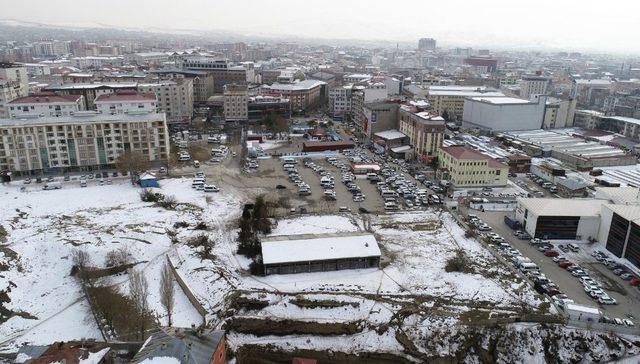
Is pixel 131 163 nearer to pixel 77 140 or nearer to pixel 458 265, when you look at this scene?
pixel 77 140

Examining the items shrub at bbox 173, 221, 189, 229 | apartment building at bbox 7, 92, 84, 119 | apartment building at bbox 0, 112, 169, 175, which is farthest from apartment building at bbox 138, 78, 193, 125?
shrub at bbox 173, 221, 189, 229

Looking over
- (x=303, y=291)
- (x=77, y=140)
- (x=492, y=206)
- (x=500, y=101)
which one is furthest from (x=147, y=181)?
(x=500, y=101)

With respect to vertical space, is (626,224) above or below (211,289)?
above

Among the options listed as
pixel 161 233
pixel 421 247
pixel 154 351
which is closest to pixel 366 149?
pixel 421 247

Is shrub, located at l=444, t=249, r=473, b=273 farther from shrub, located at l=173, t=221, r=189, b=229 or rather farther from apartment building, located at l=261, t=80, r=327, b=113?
apartment building, located at l=261, t=80, r=327, b=113

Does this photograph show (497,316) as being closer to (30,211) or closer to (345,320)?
(345,320)
